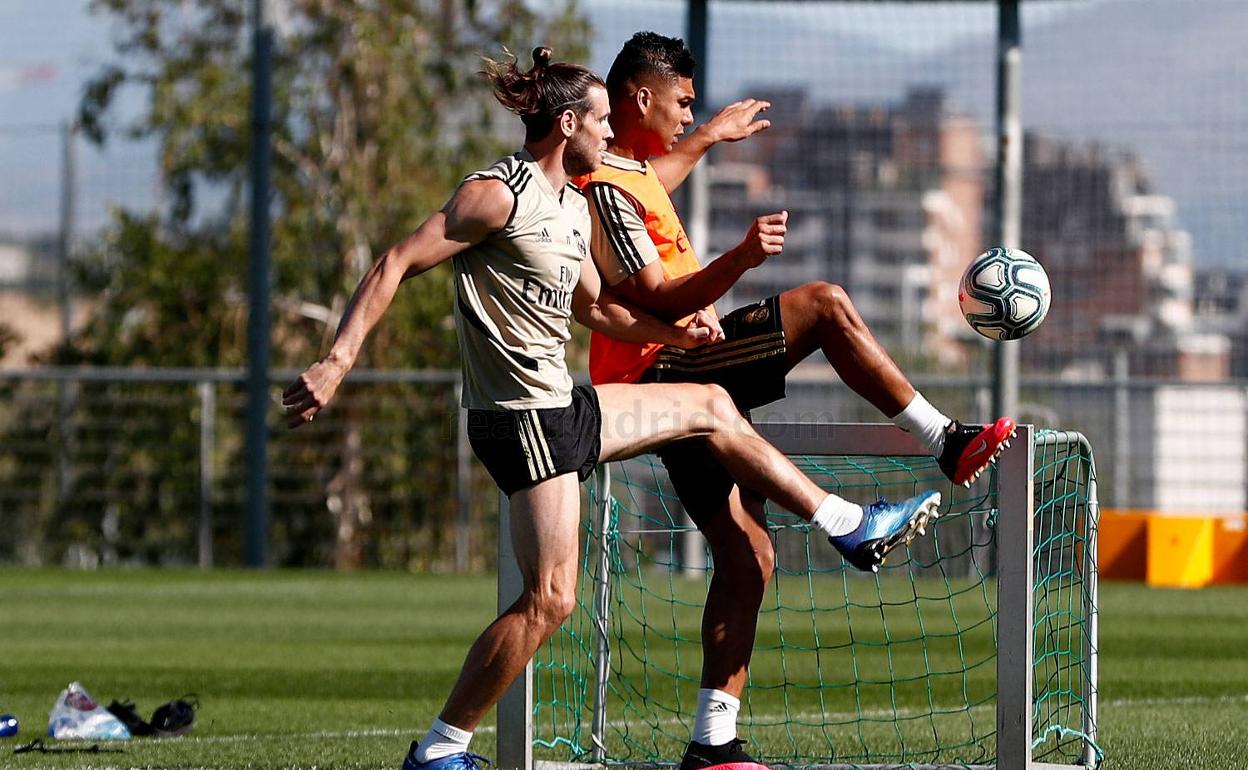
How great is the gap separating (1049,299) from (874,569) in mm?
1311

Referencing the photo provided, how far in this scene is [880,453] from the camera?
5.96 meters

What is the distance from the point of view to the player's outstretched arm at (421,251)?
4.99m

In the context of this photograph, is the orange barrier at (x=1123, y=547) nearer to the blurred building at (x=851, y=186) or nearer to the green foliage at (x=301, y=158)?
the blurred building at (x=851, y=186)

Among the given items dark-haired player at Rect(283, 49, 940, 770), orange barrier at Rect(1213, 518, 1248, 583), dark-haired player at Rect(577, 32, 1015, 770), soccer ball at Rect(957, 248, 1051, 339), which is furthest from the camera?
orange barrier at Rect(1213, 518, 1248, 583)

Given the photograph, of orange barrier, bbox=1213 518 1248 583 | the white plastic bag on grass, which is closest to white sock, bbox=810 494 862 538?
the white plastic bag on grass

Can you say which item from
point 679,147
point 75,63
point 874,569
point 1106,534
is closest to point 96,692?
point 679,147

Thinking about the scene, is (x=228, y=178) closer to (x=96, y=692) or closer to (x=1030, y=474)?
(x=96, y=692)

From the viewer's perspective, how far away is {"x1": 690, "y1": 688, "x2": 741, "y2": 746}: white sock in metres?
5.85

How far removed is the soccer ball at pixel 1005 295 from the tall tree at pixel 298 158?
13.8 meters

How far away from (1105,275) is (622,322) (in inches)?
633

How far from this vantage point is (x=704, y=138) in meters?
6.62

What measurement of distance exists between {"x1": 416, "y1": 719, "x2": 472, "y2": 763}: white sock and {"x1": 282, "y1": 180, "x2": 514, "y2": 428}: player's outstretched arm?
43.0 inches

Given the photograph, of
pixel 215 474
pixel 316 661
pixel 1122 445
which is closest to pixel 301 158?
pixel 215 474

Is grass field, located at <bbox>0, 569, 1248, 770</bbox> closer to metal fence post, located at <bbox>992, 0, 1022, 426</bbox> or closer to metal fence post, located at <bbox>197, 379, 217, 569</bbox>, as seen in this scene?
metal fence post, located at <bbox>197, 379, 217, 569</bbox>
